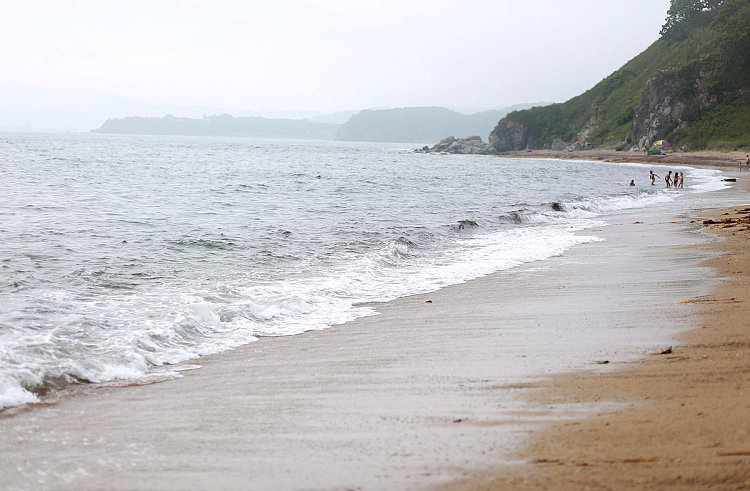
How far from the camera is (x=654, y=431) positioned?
116 inches

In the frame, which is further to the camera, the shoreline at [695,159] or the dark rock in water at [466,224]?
the shoreline at [695,159]

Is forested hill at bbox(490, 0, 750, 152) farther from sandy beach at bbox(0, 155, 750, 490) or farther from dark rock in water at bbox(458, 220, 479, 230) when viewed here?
sandy beach at bbox(0, 155, 750, 490)

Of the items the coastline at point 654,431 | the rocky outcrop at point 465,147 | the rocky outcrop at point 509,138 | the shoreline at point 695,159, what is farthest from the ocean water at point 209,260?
the rocky outcrop at point 465,147

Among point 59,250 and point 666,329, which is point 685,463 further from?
point 59,250

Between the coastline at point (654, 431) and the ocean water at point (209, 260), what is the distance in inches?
143

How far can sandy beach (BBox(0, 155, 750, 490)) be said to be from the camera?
8.98 feet

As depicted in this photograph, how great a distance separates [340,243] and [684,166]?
171 feet

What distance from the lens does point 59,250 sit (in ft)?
36.7

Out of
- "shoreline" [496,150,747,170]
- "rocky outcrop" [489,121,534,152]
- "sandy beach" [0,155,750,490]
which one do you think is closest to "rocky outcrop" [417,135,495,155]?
"rocky outcrop" [489,121,534,152]

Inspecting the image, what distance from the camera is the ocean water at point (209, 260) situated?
227 inches

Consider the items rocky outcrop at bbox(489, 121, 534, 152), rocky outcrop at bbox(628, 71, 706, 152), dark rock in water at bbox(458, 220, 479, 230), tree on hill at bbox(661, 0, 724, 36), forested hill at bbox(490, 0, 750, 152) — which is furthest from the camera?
rocky outcrop at bbox(489, 121, 534, 152)

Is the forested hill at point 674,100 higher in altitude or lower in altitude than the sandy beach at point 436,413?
higher

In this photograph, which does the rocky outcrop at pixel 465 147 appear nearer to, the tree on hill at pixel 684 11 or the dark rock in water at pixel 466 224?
the tree on hill at pixel 684 11

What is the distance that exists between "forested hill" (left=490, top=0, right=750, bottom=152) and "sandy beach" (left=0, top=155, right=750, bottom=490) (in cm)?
7283
